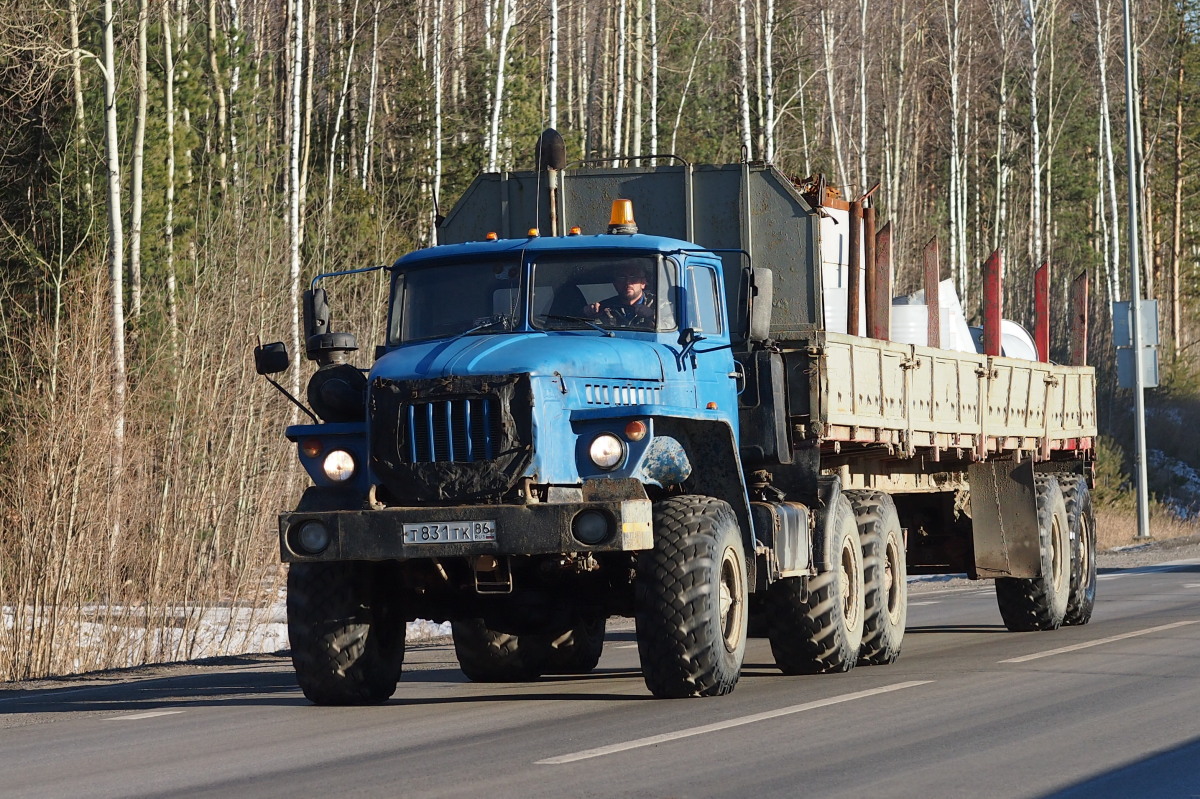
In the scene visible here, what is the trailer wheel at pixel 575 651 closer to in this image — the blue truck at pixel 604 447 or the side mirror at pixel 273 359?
the blue truck at pixel 604 447

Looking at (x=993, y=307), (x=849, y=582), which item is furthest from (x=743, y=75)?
(x=849, y=582)

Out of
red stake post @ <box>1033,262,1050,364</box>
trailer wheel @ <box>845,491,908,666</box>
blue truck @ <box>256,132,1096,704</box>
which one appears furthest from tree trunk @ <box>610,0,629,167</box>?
trailer wheel @ <box>845,491,908,666</box>

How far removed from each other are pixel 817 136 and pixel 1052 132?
13.2 m

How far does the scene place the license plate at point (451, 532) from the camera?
34.6 ft

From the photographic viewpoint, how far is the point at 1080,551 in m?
18.9

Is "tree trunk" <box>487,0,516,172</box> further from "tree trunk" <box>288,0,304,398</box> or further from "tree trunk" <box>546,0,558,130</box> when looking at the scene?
"tree trunk" <box>288,0,304,398</box>

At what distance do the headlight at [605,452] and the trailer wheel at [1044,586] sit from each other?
773cm

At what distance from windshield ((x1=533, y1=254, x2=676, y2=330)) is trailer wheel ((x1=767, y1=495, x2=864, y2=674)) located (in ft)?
7.89

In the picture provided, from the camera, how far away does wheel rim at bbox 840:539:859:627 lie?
14.0m

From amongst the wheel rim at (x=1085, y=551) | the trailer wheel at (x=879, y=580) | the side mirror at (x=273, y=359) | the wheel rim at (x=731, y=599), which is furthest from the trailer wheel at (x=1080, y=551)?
the side mirror at (x=273, y=359)

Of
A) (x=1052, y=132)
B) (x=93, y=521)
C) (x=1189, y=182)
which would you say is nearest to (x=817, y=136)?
(x=1052, y=132)

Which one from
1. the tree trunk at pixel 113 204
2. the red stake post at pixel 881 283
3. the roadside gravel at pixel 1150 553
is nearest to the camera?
the red stake post at pixel 881 283

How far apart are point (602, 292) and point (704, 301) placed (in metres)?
0.84

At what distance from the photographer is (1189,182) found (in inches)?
3046
